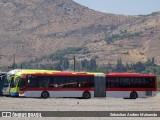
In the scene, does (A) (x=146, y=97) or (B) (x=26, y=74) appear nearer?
(B) (x=26, y=74)

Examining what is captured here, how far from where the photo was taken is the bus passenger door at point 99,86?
2432 inches

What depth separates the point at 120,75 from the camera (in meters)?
63.3

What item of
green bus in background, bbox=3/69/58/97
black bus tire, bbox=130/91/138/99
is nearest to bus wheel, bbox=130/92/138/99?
black bus tire, bbox=130/91/138/99

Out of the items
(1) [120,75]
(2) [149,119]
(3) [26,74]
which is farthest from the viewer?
(1) [120,75]

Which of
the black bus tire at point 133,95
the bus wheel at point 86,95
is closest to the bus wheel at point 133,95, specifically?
the black bus tire at point 133,95

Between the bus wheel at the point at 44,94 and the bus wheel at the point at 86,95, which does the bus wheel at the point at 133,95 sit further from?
the bus wheel at the point at 44,94

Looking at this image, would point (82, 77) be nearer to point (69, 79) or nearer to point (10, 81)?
point (69, 79)

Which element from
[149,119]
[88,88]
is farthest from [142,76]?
[149,119]

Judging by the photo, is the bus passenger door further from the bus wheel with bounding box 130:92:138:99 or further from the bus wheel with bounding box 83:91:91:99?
the bus wheel with bounding box 130:92:138:99

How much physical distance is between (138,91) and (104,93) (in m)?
3.95

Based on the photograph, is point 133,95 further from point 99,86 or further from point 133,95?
point 99,86

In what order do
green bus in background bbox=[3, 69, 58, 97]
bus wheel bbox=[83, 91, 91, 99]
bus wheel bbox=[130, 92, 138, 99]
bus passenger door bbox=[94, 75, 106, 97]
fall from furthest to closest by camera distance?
bus wheel bbox=[130, 92, 138, 99]
bus passenger door bbox=[94, 75, 106, 97]
bus wheel bbox=[83, 91, 91, 99]
green bus in background bbox=[3, 69, 58, 97]

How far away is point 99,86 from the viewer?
61.9 metres

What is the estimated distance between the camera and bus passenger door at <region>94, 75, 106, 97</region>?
203 feet
